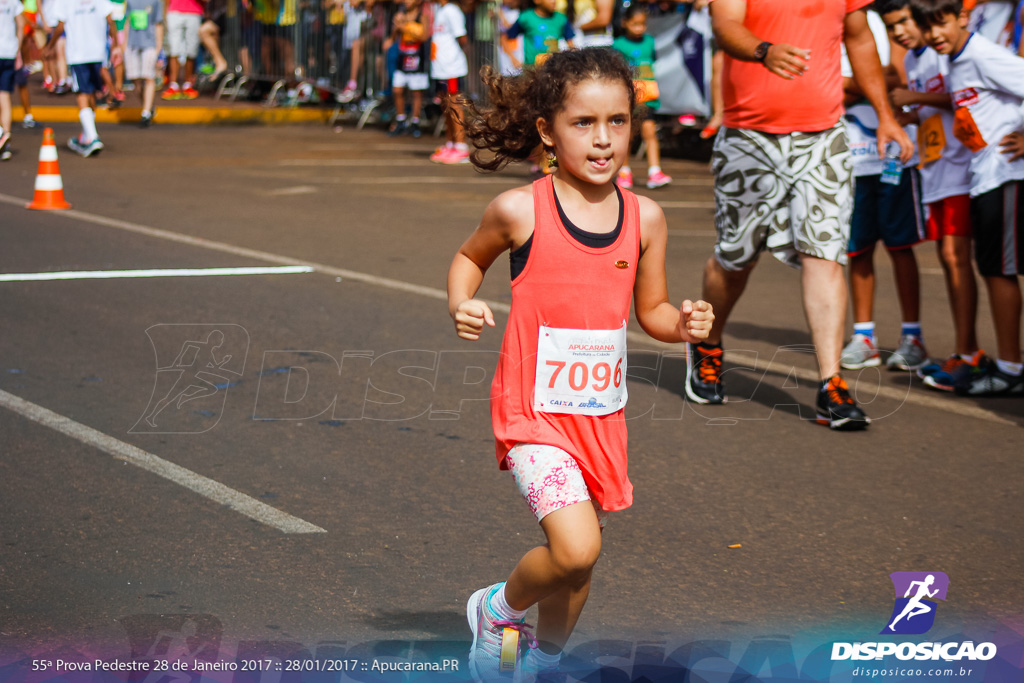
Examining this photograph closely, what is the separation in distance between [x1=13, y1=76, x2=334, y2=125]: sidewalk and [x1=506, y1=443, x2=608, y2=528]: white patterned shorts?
16.7 meters

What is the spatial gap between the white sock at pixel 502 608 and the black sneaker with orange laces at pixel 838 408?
9.38 ft

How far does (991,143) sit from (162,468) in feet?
13.7

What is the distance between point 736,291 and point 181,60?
1843cm

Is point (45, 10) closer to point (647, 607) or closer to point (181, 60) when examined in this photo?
point (181, 60)

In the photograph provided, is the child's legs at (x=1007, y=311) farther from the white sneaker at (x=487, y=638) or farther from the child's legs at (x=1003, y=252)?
the white sneaker at (x=487, y=638)

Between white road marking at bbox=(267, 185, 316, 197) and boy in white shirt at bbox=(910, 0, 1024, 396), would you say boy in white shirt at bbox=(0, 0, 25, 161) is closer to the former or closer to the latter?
white road marking at bbox=(267, 185, 316, 197)

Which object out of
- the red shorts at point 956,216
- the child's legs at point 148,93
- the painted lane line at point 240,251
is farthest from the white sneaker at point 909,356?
the child's legs at point 148,93

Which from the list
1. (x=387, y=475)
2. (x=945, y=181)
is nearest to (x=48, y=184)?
(x=387, y=475)

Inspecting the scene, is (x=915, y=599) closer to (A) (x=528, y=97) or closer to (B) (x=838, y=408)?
(B) (x=838, y=408)

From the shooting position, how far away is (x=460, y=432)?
5457mm

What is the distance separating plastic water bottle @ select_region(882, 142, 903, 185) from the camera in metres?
6.69

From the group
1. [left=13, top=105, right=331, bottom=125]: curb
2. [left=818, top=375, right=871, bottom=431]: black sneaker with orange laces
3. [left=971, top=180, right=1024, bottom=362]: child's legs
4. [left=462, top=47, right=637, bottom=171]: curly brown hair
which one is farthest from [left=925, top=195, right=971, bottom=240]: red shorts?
[left=13, top=105, right=331, bottom=125]: curb

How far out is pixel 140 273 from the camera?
27.1 ft

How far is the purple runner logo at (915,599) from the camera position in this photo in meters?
3.68
